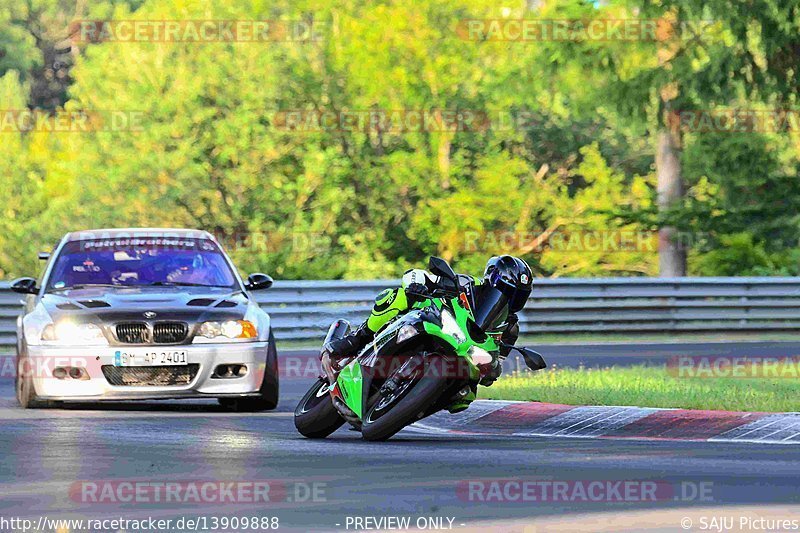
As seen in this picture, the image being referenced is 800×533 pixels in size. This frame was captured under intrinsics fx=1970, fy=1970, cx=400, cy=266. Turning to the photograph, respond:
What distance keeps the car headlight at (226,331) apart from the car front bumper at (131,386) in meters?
0.06

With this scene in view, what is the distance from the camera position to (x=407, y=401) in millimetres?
12273

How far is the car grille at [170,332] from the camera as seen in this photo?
15.8 meters

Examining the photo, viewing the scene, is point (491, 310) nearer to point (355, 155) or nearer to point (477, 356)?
point (477, 356)

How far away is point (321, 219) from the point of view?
4656cm

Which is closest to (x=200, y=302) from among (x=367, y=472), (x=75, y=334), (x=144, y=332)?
(x=144, y=332)

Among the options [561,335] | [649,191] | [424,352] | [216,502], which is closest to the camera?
[216,502]

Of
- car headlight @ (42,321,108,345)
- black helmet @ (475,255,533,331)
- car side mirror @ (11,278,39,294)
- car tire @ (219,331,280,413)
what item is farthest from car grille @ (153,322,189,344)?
black helmet @ (475,255,533,331)

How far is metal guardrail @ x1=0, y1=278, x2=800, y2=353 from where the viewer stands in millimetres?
27188

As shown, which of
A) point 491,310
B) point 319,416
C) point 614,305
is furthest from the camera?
point 614,305

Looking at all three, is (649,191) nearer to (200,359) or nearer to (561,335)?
(561,335)

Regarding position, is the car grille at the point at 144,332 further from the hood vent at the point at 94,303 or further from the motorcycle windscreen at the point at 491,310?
the motorcycle windscreen at the point at 491,310

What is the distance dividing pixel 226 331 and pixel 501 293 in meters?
3.92

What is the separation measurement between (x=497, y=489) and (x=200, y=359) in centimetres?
607

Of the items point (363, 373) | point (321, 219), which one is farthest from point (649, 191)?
point (363, 373)
